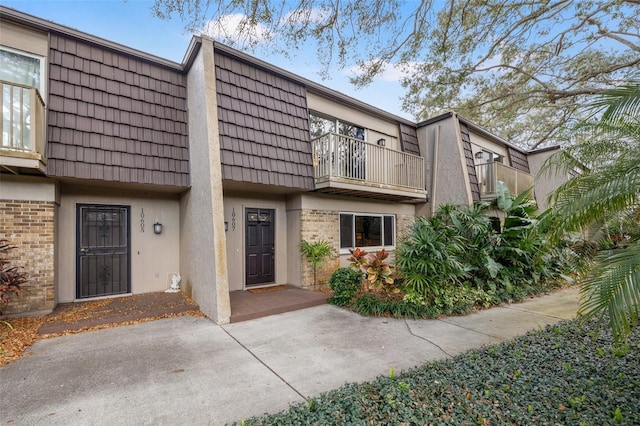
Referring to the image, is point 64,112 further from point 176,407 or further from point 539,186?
point 539,186

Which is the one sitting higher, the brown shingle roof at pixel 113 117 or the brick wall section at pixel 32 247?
the brown shingle roof at pixel 113 117

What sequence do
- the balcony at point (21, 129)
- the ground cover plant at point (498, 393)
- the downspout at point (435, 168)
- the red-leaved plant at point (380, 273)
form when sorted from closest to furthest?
the ground cover plant at point (498, 393)
the balcony at point (21, 129)
the red-leaved plant at point (380, 273)
the downspout at point (435, 168)

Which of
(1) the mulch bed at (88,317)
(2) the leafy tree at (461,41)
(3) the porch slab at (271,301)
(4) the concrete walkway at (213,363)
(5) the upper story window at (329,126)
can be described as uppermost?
(2) the leafy tree at (461,41)

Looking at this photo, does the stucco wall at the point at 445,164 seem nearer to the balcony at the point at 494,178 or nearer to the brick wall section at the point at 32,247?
the balcony at the point at 494,178

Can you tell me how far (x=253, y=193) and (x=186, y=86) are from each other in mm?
2936

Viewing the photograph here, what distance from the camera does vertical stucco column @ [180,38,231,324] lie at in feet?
17.1

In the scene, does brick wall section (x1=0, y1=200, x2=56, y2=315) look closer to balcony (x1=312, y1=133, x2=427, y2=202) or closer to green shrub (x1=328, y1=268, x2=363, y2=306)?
green shrub (x1=328, y1=268, x2=363, y2=306)

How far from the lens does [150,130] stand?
6.11m

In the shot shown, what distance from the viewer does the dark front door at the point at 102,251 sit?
20.4 ft

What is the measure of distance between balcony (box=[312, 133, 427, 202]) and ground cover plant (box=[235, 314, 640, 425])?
4.68 m

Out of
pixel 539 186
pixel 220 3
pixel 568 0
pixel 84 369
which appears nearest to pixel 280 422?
pixel 84 369

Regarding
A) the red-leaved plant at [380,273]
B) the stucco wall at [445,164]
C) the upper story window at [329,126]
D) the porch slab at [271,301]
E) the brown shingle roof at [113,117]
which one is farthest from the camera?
the stucco wall at [445,164]

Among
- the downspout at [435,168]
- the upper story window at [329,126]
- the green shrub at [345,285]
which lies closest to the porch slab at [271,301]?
the green shrub at [345,285]

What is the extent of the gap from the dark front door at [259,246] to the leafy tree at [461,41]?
3.99 meters
